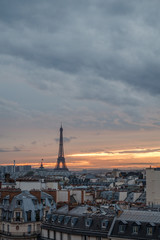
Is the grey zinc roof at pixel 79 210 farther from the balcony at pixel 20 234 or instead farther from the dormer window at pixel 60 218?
the balcony at pixel 20 234

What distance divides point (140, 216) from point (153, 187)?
36081 mm

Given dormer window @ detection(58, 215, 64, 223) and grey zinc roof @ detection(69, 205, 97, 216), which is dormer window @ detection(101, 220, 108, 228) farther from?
dormer window @ detection(58, 215, 64, 223)

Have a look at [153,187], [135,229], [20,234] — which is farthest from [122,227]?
[153,187]

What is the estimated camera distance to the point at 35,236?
5044 centimetres

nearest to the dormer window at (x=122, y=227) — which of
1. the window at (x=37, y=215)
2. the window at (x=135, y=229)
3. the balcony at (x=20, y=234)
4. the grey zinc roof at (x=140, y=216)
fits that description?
the window at (x=135, y=229)

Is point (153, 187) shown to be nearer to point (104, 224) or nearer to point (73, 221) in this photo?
point (73, 221)

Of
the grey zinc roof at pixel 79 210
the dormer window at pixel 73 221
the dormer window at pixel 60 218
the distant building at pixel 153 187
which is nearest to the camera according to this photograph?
the dormer window at pixel 73 221

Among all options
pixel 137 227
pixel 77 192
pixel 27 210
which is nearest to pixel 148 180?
pixel 77 192

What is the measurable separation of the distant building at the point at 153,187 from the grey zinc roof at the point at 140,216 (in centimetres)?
3281

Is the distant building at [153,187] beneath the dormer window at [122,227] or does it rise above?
above

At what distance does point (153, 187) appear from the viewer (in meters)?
77.7

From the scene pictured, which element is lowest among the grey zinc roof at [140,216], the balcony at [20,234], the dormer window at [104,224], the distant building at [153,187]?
the balcony at [20,234]

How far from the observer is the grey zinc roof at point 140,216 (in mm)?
41356

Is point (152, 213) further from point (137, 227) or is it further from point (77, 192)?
point (77, 192)
